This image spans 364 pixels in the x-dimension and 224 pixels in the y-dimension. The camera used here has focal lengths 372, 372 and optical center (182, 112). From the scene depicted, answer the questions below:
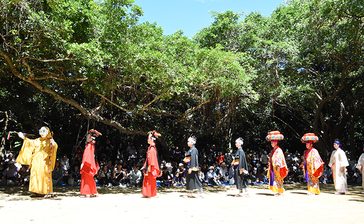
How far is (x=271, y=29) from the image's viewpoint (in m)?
14.5

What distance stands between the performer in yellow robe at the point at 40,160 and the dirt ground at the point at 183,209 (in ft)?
1.21

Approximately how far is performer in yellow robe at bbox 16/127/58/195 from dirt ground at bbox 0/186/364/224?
368 mm

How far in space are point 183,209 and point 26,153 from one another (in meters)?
4.67

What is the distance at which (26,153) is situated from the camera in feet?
31.9

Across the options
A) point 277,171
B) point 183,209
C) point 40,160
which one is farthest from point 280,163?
point 40,160

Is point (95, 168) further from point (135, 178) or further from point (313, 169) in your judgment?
point (313, 169)

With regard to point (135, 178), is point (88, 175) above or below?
above

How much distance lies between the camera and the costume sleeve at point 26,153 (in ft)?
31.7

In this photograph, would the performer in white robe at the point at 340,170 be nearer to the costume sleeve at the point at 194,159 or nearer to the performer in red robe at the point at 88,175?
the costume sleeve at the point at 194,159

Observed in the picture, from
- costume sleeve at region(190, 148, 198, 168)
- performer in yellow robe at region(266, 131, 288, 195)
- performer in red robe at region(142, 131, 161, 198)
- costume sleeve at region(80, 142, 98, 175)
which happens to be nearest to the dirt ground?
performer in red robe at region(142, 131, 161, 198)

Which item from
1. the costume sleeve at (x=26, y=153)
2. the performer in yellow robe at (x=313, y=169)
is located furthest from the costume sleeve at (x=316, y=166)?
the costume sleeve at (x=26, y=153)

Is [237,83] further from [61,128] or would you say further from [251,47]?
[61,128]

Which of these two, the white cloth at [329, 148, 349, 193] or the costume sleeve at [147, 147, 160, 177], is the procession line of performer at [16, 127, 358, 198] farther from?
the white cloth at [329, 148, 349, 193]

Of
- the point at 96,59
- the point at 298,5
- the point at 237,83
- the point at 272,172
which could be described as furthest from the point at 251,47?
the point at 96,59
